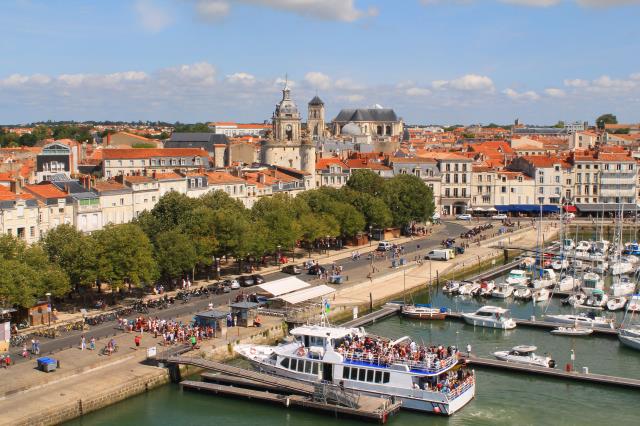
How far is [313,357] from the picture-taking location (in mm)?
36562

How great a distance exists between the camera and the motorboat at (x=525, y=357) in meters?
39.7

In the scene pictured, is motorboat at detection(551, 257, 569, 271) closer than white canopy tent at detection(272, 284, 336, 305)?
No

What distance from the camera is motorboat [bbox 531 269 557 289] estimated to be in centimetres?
6031

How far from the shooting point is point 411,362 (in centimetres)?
3494

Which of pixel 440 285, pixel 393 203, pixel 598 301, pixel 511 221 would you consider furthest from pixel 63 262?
pixel 511 221

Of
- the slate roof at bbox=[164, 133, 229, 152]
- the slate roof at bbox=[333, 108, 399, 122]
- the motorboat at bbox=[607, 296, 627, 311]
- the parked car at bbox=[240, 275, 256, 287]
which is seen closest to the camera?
the motorboat at bbox=[607, 296, 627, 311]

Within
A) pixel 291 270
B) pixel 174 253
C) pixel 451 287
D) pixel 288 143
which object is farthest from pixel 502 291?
pixel 288 143

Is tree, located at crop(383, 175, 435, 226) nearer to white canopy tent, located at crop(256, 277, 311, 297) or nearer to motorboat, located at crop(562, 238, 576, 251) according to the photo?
motorboat, located at crop(562, 238, 576, 251)

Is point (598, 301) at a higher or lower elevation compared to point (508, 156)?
lower

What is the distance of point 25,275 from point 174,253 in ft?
38.4

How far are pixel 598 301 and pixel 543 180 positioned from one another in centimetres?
5336

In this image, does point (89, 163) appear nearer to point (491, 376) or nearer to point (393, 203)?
point (393, 203)

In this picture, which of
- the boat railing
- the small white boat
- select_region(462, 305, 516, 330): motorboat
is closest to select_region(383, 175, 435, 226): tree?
select_region(462, 305, 516, 330): motorboat

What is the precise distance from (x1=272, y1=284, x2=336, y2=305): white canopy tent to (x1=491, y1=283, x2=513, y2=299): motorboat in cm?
1430
